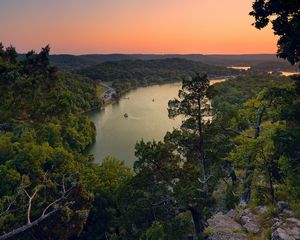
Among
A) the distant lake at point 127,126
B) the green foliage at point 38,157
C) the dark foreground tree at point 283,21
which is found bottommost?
the distant lake at point 127,126

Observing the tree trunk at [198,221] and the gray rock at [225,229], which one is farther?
the tree trunk at [198,221]

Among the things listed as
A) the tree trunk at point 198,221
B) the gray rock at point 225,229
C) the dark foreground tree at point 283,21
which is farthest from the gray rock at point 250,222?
the dark foreground tree at point 283,21

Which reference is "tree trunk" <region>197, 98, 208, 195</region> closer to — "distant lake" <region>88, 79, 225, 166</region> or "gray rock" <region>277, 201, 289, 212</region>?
"gray rock" <region>277, 201, 289, 212</region>

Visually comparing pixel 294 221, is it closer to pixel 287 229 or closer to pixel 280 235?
pixel 287 229

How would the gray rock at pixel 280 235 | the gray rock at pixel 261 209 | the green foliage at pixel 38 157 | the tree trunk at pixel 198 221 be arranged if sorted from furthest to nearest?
the tree trunk at pixel 198 221 → the gray rock at pixel 261 209 → the green foliage at pixel 38 157 → the gray rock at pixel 280 235

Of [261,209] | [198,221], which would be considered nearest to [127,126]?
[198,221]

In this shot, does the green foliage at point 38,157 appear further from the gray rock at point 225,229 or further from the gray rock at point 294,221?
the gray rock at point 294,221

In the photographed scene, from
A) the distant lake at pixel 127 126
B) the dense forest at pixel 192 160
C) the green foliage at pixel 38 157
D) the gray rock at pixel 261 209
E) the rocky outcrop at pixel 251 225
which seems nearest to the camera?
the rocky outcrop at pixel 251 225

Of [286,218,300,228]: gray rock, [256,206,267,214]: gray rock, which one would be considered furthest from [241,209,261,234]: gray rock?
[286,218,300,228]: gray rock
